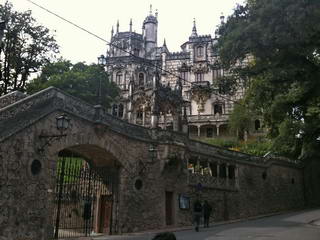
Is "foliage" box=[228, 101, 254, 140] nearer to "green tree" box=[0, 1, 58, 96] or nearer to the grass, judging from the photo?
the grass

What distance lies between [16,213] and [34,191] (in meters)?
1.11

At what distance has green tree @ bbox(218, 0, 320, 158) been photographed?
13.4 meters

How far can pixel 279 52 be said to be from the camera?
49.4ft

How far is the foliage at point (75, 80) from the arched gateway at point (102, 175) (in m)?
15.9

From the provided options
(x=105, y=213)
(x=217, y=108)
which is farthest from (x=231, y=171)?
(x=217, y=108)

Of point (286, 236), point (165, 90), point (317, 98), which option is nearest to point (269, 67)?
point (317, 98)

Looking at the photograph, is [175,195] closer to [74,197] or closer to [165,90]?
[74,197]

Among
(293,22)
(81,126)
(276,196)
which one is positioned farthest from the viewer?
(276,196)

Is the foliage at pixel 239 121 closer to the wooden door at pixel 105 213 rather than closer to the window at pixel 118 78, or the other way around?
the window at pixel 118 78

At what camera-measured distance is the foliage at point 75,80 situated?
3659 cm

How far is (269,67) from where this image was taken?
15711 millimetres

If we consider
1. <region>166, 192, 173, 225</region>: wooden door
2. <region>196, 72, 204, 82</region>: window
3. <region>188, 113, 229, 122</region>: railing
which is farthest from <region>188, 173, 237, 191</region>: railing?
<region>196, 72, 204, 82</region>: window

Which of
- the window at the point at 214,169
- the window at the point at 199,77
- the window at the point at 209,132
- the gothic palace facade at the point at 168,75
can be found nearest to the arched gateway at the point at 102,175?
the window at the point at 214,169

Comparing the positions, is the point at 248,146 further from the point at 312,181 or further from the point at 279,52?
the point at 279,52
